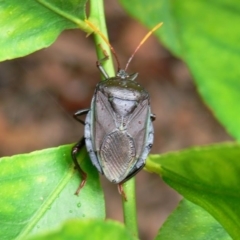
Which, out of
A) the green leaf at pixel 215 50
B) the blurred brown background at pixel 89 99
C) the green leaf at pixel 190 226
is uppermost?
the green leaf at pixel 215 50

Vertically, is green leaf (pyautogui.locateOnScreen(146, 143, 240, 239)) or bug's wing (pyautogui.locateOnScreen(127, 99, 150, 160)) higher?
green leaf (pyautogui.locateOnScreen(146, 143, 240, 239))

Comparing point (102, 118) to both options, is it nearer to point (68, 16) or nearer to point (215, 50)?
point (68, 16)

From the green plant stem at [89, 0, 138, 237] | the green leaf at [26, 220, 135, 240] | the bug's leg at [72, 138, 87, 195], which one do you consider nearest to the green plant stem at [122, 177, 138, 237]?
the green plant stem at [89, 0, 138, 237]

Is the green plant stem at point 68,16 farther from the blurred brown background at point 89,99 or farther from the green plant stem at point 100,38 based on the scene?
the blurred brown background at point 89,99

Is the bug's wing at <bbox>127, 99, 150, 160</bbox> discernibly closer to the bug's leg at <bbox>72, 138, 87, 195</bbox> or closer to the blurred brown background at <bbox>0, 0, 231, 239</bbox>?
the bug's leg at <bbox>72, 138, 87, 195</bbox>

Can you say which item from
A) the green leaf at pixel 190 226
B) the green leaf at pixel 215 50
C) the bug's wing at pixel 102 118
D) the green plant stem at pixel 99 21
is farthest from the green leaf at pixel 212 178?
the bug's wing at pixel 102 118

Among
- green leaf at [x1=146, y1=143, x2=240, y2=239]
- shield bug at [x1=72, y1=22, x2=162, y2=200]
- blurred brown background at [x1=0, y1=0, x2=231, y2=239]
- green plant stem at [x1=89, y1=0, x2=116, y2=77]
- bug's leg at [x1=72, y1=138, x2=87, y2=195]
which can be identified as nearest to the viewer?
green leaf at [x1=146, y1=143, x2=240, y2=239]
